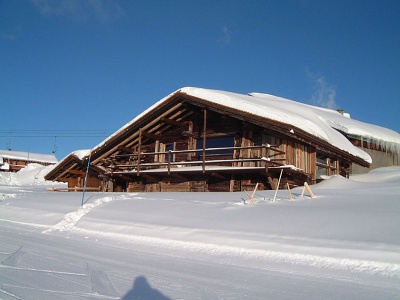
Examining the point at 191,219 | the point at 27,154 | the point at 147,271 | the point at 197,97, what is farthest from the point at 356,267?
the point at 27,154

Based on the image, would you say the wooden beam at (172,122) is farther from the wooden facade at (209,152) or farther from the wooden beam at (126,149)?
the wooden beam at (126,149)

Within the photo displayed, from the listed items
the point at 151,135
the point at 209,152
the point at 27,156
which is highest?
the point at 27,156

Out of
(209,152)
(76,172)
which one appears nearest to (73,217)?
(209,152)

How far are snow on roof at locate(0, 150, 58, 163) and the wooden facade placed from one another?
43.2 meters

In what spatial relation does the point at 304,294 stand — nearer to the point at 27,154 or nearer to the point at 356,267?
the point at 356,267

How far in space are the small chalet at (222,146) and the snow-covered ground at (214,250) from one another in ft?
11.8

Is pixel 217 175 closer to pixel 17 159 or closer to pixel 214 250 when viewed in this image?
pixel 214 250

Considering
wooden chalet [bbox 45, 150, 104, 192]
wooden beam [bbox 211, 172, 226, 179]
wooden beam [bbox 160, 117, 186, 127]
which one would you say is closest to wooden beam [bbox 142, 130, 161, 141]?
wooden beam [bbox 160, 117, 186, 127]

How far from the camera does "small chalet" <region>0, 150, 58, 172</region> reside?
176 feet

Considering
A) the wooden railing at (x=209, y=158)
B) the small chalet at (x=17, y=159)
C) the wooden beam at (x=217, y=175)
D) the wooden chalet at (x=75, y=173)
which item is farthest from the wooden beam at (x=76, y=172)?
the small chalet at (x=17, y=159)

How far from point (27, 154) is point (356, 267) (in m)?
63.0

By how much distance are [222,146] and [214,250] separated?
9.95 m

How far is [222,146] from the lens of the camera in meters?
15.8

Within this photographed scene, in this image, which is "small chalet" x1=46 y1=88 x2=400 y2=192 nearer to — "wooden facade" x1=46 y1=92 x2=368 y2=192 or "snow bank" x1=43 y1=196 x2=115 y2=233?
"wooden facade" x1=46 y1=92 x2=368 y2=192
